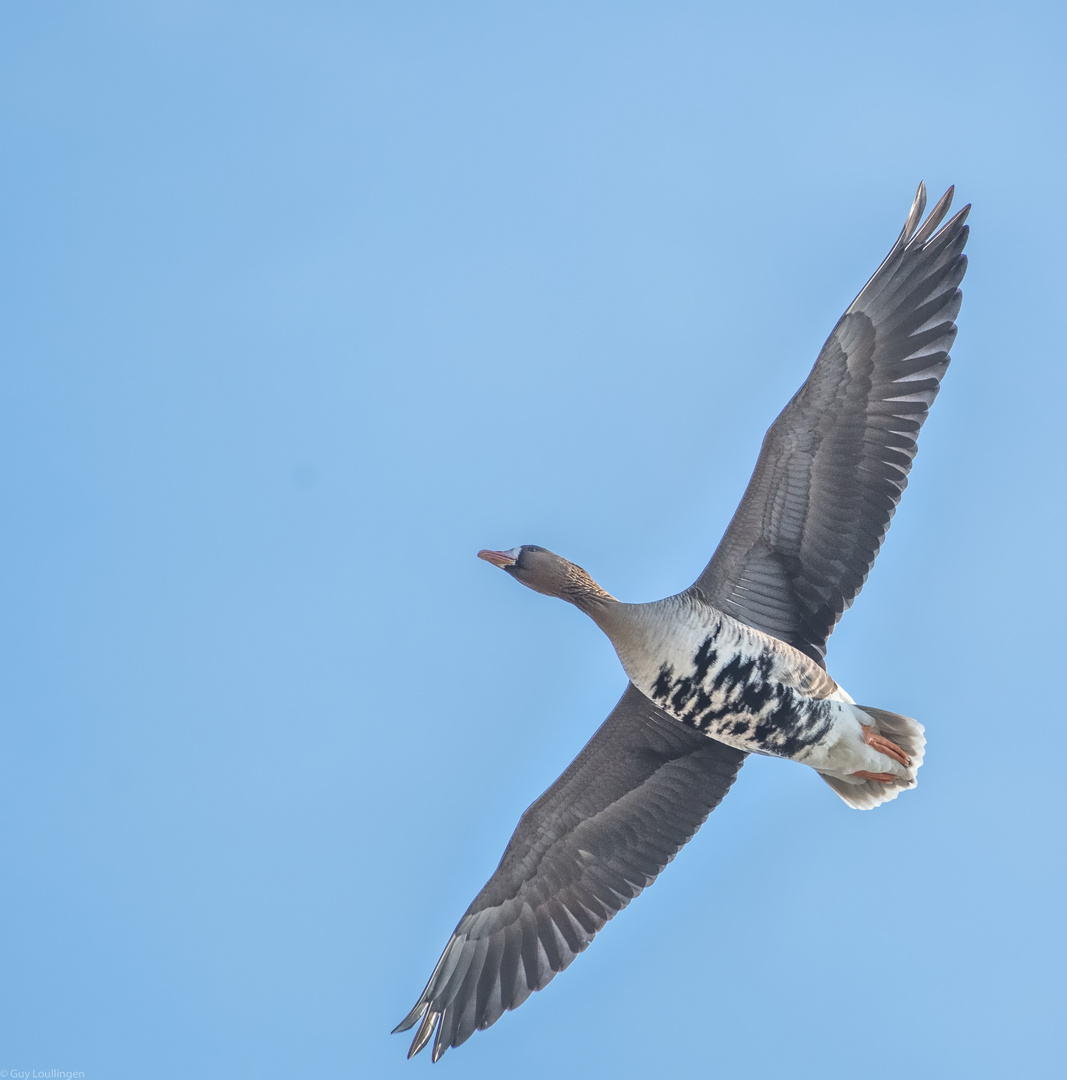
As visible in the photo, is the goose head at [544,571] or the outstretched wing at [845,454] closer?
the outstretched wing at [845,454]

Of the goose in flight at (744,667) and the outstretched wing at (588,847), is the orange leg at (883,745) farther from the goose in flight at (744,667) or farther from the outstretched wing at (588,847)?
the outstretched wing at (588,847)

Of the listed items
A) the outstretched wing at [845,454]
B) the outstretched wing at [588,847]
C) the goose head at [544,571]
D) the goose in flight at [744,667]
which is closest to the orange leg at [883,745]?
Answer: the goose in flight at [744,667]

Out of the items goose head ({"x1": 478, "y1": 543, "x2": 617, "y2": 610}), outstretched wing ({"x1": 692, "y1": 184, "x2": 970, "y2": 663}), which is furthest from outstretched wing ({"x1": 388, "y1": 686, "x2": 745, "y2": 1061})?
outstretched wing ({"x1": 692, "y1": 184, "x2": 970, "y2": 663})

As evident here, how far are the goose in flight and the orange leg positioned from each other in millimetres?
33

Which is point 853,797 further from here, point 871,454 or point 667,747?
point 871,454

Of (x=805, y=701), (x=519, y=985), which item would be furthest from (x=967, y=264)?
(x=519, y=985)

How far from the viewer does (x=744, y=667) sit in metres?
10.9

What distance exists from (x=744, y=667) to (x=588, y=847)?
8.51 ft

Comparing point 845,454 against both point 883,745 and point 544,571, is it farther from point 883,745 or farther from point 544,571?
point 544,571

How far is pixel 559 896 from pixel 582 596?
2933 millimetres

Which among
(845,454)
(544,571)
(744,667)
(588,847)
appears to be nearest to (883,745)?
(744,667)

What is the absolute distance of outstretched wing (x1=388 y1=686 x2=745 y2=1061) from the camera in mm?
11773

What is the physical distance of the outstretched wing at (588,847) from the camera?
11773 mm

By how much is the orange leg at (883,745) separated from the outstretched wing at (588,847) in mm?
1290
